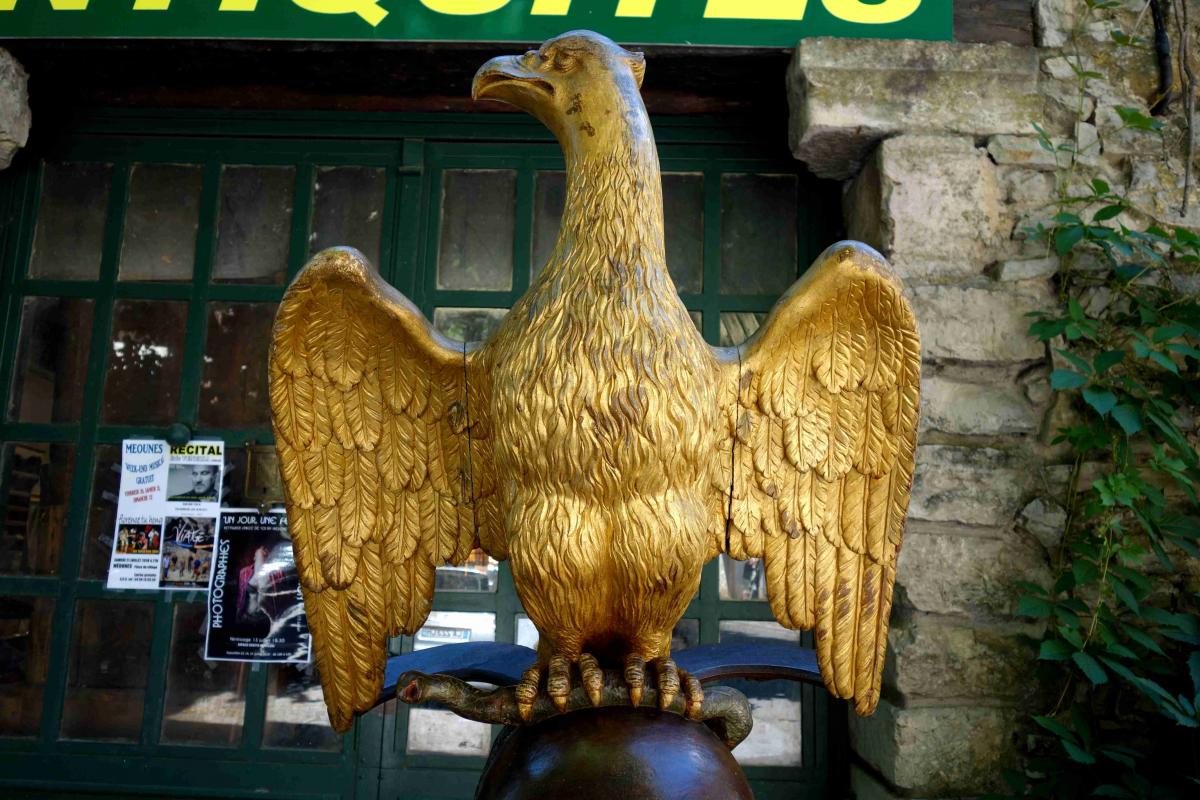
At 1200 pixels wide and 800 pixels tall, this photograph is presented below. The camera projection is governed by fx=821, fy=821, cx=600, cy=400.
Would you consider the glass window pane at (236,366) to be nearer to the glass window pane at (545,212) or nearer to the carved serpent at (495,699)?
the glass window pane at (545,212)

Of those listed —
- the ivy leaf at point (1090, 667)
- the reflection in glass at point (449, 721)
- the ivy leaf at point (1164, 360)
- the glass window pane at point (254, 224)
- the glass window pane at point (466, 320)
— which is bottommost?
the reflection in glass at point (449, 721)

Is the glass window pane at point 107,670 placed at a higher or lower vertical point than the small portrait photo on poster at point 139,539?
lower

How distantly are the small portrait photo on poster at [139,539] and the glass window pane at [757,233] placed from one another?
185cm

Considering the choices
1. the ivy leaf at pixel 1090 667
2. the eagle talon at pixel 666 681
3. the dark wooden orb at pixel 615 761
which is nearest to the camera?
the dark wooden orb at pixel 615 761

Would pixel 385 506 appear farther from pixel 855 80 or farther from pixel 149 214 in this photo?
pixel 149 214

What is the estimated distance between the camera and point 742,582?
7.80ft

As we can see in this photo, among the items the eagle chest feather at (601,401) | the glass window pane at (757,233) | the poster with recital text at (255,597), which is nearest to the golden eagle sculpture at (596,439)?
the eagle chest feather at (601,401)

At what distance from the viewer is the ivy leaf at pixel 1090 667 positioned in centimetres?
175

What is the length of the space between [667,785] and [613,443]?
1.50ft

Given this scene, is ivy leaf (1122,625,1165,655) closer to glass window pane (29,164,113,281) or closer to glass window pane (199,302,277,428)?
glass window pane (199,302,277,428)

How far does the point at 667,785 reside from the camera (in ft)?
3.44

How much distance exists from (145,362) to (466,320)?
101 centimetres

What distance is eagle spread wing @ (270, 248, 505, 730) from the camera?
4.29 feet

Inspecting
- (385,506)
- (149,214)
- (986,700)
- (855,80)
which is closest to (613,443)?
(385,506)
